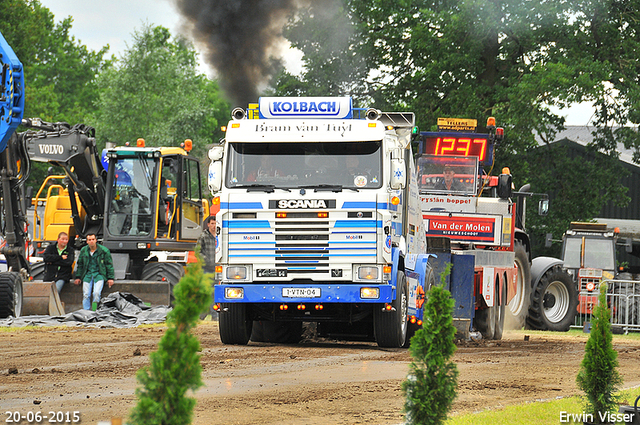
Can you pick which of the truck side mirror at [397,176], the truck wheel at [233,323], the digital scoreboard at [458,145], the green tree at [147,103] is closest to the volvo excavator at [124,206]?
the digital scoreboard at [458,145]

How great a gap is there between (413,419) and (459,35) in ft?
85.3

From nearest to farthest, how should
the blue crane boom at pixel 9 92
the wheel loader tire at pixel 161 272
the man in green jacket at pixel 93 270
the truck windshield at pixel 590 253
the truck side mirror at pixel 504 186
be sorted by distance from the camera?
the blue crane boom at pixel 9 92 < the truck side mirror at pixel 504 186 < the man in green jacket at pixel 93 270 < the wheel loader tire at pixel 161 272 < the truck windshield at pixel 590 253

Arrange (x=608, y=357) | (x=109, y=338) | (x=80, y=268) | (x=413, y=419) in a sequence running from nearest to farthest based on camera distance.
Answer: (x=413, y=419) < (x=608, y=357) < (x=109, y=338) < (x=80, y=268)

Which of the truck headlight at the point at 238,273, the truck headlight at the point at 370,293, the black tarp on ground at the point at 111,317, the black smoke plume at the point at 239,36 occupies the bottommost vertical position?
the black tarp on ground at the point at 111,317

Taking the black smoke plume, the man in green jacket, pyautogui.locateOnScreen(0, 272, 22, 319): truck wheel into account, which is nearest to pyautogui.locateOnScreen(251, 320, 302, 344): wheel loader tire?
pyautogui.locateOnScreen(0, 272, 22, 319): truck wheel

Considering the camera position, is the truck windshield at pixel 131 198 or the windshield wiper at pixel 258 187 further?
the truck windshield at pixel 131 198

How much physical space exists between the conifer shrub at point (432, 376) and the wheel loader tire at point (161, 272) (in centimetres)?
1603

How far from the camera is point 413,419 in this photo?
5312 millimetres

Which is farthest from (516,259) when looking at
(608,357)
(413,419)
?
(413,419)

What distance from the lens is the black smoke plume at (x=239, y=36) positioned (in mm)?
20233

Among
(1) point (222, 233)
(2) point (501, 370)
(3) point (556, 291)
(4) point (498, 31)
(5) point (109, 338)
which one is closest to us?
(2) point (501, 370)

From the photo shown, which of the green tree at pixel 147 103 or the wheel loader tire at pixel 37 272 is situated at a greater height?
the green tree at pixel 147 103

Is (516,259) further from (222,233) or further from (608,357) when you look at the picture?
(608,357)

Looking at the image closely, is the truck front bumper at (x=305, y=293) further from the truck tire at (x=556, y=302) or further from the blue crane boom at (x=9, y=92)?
the truck tire at (x=556, y=302)
